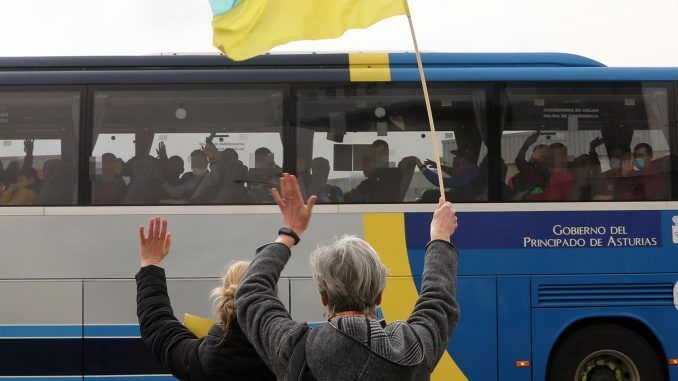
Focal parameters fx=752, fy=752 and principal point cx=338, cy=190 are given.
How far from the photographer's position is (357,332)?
229 cm

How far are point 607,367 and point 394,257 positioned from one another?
246cm

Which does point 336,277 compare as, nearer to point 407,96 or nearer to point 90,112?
point 407,96

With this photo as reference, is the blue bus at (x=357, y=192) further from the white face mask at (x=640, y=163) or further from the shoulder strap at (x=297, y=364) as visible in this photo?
the shoulder strap at (x=297, y=364)

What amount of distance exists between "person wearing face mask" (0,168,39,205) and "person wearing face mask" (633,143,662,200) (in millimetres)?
5908

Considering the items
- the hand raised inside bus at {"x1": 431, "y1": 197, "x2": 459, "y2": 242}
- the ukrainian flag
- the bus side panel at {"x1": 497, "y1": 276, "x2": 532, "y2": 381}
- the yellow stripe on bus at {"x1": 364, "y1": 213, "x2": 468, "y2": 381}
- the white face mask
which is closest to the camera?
the hand raised inside bus at {"x1": 431, "y1": 197, "x2": 459, "y2": 242}

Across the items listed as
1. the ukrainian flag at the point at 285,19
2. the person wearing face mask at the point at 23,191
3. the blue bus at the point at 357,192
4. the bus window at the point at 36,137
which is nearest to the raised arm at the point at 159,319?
the ukrainian flag at the point at 285,19

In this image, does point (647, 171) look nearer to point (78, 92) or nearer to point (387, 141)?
point (387, 141)

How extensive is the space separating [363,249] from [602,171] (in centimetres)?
559

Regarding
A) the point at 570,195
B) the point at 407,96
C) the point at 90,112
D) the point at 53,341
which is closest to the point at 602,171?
the point at 570,195

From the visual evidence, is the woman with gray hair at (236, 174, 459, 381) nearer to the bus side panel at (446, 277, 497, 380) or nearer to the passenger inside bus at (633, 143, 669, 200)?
the bus side panel at (446, 277, 497, 380)

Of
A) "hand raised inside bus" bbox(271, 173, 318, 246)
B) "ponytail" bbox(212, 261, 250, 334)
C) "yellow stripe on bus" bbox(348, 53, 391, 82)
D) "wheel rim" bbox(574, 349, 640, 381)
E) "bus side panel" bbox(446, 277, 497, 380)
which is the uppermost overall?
"yellow stripe on bus" bbox(348, 53, 391, 82)

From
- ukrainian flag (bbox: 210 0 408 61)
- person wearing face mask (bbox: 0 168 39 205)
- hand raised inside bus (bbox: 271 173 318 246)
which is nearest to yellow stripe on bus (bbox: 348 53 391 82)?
ukrainian flag (bbox: 210 0 408 61)

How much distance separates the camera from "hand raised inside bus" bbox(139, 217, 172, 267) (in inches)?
126

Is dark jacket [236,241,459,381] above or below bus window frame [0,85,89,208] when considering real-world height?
below
